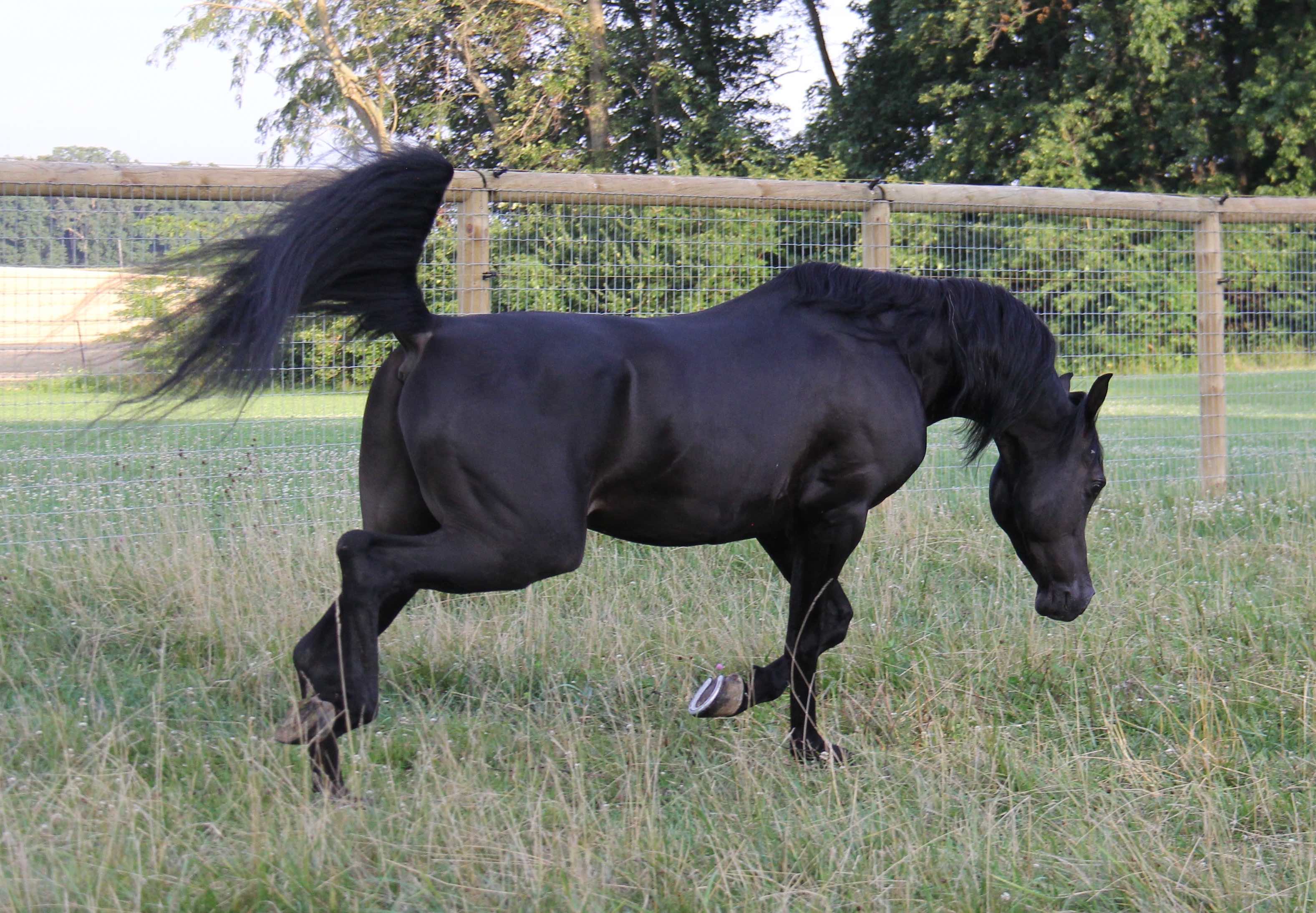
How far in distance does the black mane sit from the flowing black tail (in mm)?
1306

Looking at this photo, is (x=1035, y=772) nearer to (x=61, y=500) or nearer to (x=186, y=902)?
(x=186, y=902)

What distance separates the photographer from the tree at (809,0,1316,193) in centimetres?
2397

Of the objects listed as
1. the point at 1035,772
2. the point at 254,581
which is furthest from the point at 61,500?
the point at 1035,772

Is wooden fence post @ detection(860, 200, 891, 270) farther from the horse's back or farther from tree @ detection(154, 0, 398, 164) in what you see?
tree @ detection(154, 0, 398, 164)

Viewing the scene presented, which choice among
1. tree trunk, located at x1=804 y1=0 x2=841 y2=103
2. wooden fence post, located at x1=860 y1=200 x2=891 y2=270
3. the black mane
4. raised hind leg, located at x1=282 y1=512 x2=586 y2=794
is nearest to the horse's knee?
raised hind leg, located at x1=282 y1=512 x2=586 y2=794

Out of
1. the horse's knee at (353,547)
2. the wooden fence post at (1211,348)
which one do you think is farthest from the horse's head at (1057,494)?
the wooden fence post at (1211,348)

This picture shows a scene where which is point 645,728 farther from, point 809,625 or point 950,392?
point 950,392

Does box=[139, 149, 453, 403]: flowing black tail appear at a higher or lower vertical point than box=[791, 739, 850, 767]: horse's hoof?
higher

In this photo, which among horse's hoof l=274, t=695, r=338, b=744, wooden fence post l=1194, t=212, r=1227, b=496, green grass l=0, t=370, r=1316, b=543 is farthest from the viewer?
wooden fence post l=1194, t=212, r=1227, b=496

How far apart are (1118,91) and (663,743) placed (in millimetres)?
25637

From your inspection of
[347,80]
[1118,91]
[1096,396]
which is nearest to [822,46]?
[1118,91]

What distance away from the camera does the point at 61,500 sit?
7176 mm

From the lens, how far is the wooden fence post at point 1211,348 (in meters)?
8.38

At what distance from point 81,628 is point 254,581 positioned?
2.47 feet
